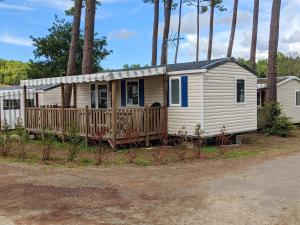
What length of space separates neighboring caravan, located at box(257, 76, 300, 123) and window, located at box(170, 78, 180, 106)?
424 inches

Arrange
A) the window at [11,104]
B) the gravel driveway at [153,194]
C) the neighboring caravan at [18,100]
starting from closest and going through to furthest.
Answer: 1. the gravel driveway at [153,194]
2. the neighboring caravan at [18,100]
3. the window at [11,104]

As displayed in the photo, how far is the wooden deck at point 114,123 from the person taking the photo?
13883mm

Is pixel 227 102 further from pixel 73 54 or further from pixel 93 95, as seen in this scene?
pixel 73 54

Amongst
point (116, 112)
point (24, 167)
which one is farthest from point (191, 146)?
point (24, 167)

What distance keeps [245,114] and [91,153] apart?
6226 mm

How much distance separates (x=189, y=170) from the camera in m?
10.2

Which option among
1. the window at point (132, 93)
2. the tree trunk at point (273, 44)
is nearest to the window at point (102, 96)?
the window at point (132, 93)

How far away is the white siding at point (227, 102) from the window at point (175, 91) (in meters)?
1.04

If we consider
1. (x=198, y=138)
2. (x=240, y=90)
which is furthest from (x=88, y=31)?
(x=198, y=138)

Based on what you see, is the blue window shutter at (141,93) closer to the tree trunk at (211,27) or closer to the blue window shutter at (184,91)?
the blue window shutter at (184,91)

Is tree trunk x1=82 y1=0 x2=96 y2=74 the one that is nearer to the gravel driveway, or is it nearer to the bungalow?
the bungalow

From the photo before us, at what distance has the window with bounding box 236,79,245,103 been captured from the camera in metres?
16.1

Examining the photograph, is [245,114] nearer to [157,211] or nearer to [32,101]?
[157,211]

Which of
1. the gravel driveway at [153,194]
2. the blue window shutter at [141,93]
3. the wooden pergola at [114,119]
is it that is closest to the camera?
the gravel driveway at [153,194]
